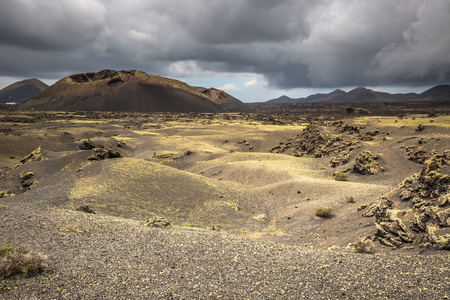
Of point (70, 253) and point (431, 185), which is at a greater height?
point (431, 185)

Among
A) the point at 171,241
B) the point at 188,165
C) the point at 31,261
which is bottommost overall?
the point at 188,165

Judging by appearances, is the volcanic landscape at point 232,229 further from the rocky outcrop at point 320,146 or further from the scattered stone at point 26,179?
the rocky outcrop at point 320,146

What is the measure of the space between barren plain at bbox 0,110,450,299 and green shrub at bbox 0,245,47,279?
198 mm

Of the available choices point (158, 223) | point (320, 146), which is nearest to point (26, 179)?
point (158, 223)

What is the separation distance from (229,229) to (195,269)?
7.43 meters

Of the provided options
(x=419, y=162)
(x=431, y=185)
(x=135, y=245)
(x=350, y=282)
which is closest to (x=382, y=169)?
(x=419, y=162)

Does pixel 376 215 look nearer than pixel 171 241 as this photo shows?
No

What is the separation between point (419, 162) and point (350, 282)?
24.4 m

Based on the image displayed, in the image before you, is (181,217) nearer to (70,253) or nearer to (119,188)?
(119,188)

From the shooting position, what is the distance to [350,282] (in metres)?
6.49

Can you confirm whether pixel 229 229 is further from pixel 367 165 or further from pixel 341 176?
pixel 367 165

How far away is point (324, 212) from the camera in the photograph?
15133 mm

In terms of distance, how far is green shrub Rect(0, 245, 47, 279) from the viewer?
6092 mm

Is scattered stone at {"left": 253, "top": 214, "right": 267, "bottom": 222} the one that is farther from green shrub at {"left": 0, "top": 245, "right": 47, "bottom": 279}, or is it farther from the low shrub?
green shrub at {"left": 0, "top": 245, "right": 47, "bottom": 279}
